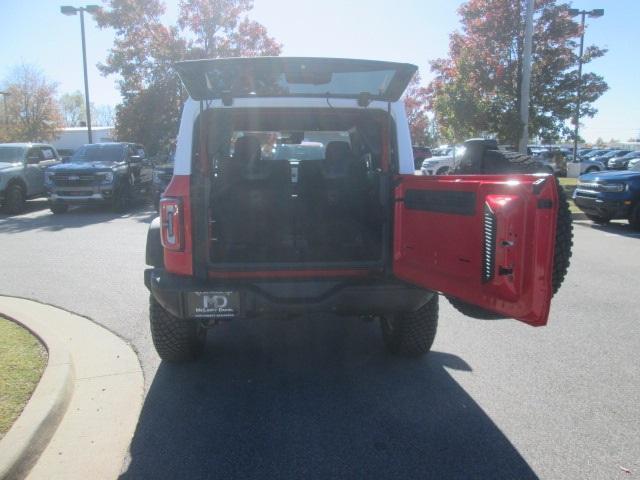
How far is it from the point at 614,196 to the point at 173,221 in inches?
419

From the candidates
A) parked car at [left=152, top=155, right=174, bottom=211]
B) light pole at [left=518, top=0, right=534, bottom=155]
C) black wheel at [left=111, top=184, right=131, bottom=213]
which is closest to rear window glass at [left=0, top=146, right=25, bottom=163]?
black wheel at [left=111, top=184, right=131, bottom=213]

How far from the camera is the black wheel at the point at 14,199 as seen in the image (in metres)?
14.3

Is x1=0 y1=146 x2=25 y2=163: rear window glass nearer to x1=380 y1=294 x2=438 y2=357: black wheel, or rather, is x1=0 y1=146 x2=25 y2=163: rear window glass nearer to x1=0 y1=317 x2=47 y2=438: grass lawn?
x1=0 y1=317 x2=47 y2=438: grass lawn

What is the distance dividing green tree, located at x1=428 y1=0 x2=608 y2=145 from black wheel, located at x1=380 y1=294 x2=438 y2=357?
1465cm

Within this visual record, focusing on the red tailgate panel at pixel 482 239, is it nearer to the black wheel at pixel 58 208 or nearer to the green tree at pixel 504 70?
the black wheel at pixel 58 208

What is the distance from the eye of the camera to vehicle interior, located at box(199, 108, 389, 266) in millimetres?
3934

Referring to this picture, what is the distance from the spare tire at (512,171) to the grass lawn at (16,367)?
106 inches

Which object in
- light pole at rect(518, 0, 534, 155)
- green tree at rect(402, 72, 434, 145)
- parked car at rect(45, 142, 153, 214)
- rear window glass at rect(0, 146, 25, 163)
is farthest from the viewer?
green tree at rect(402, 72, 434, 145)

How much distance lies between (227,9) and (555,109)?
12.0m

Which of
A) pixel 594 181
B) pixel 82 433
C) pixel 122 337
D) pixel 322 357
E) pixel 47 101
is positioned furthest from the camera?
pixel 47 101

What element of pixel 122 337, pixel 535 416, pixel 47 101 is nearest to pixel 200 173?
pixel 122 337

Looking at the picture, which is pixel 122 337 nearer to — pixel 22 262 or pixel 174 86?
pixel 22 262

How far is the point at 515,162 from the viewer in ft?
13.2

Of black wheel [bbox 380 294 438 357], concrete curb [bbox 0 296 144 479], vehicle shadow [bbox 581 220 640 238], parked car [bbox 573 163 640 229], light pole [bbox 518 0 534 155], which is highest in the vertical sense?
light pole [bbox 518 0 534 155]
